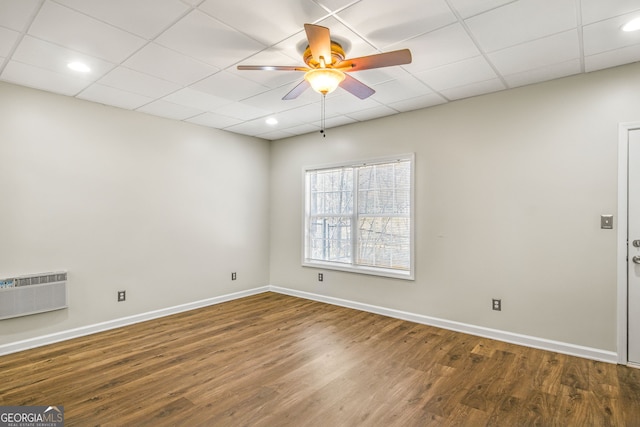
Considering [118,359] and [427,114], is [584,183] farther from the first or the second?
[118,359]

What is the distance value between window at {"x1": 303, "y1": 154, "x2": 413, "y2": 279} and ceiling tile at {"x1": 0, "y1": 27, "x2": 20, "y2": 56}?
350 cm

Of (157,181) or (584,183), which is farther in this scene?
(157,181)

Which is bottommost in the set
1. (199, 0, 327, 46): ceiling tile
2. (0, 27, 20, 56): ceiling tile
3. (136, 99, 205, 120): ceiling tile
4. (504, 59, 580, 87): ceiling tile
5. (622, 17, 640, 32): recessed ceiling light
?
(136, 99, 205, 120): ceiling tile

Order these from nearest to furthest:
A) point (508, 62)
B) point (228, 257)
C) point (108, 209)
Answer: point (508, 62), point (108, 209), point (228, 257)

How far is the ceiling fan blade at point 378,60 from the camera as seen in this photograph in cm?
209

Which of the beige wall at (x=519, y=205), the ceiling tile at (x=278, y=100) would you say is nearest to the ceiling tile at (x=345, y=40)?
the ceiling tile at (x=278, y=100)

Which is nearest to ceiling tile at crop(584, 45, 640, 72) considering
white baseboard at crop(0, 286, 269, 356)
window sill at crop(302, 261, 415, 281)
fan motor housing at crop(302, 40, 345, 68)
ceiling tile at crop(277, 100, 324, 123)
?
fan motor housing at crop(302, 40, 345, 68)

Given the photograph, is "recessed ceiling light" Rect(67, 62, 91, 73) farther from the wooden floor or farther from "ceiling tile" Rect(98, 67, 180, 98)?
the wooden floor

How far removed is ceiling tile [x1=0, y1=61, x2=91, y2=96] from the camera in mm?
2885

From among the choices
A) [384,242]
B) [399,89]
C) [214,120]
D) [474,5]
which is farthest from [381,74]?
[214,120]

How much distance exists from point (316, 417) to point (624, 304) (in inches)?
110

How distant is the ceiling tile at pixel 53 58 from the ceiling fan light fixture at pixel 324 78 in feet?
5.84

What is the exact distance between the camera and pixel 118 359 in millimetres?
3012

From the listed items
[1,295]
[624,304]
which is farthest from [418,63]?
[1,295]
